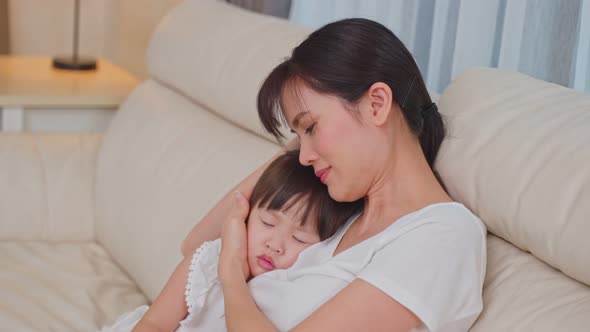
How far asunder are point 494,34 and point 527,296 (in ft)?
2.47

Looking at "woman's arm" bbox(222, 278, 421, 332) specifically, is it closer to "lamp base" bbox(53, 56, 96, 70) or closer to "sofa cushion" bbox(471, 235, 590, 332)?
"sofa cushion" bbox(471, 235, 590, 332)

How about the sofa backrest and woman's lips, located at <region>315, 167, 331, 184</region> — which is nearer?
woman's lips, located at <region>315, 167, 331, 184</region>

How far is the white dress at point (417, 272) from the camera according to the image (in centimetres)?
118

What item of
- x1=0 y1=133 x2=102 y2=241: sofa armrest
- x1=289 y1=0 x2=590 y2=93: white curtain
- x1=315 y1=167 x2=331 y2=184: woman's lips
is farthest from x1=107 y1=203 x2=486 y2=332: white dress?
x1=0 y1=133 x2=102 y2=241: sofa armrest

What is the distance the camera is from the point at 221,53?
87.2 inches

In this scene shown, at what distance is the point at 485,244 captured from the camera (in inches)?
50.1

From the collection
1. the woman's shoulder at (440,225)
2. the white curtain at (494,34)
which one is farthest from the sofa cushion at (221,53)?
the woman's shoulder at (440,225)

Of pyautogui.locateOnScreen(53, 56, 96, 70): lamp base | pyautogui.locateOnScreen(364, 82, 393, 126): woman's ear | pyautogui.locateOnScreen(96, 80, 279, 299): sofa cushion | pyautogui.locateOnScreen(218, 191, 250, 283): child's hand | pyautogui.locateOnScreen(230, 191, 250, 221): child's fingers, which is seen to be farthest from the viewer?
pyautogui.locateOnScreen(53, 56, 96, 70): lamp base

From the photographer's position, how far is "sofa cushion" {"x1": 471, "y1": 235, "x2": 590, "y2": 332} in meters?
1.16

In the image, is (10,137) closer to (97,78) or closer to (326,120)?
(97,78)

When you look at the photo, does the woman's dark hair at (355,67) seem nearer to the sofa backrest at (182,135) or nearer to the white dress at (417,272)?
the white dress at (417,272)

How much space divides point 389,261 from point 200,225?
1.81 ft

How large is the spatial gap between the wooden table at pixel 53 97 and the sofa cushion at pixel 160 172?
0.85ft

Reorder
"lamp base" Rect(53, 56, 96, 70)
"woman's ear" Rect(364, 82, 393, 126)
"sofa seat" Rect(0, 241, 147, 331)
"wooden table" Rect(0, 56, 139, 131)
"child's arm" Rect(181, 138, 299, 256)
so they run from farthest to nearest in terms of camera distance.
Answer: "lamp base" Rect(53, 56, 96, 70) → "wooden table" Rect(0, 56, 139, 131) → "sofa seat" Rect(0, 241, 147, 331) → "child's arm" Rect(181, 138, 299, 256) → "woman's ear" Rect(364, 82, 393, 126)
